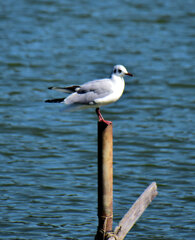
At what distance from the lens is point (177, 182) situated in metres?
11.4

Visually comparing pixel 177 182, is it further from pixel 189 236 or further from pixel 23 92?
pixel 23 92

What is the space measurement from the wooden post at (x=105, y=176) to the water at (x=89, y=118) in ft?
5.18

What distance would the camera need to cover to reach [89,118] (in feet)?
50.7

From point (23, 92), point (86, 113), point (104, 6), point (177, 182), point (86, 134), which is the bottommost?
point (177, 182)

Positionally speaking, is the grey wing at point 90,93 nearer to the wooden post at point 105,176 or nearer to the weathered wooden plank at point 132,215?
the wooden post at point 105,176

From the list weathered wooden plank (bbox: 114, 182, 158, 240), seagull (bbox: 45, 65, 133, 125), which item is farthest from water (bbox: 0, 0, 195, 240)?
seagull (bbox: 45, 65, 133, 125)

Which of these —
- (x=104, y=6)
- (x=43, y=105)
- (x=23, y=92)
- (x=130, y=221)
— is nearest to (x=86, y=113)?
(x=43, y=105)

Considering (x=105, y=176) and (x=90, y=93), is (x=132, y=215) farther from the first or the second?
(x=90, y=93)

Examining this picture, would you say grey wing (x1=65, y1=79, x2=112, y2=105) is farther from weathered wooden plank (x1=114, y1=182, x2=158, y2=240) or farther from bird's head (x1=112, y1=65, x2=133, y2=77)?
weathered wooden plank (x1=114, y1=182, x2=158, y2=240)

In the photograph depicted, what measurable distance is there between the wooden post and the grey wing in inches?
22.6

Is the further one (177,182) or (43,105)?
(43,105)

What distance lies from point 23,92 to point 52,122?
2.70m

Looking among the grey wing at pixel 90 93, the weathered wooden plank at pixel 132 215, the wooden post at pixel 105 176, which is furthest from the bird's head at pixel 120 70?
the weathered wooden plank at pixel 132 215

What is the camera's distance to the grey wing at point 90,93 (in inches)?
307
